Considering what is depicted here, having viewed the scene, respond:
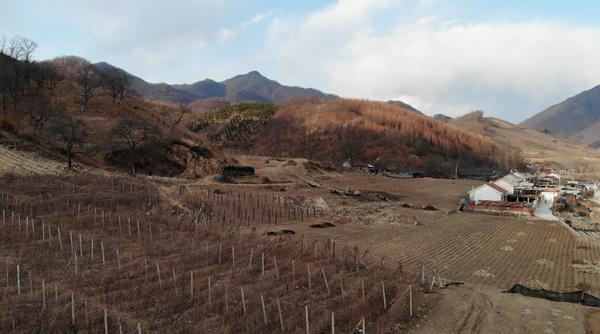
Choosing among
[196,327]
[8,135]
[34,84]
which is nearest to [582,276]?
[196,327]

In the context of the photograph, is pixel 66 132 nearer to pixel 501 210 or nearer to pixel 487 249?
pixel 487 249

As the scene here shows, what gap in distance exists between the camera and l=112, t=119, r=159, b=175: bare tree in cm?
4962

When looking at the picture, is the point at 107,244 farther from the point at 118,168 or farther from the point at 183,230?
the point at 118,168

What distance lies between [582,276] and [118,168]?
42.9 metres

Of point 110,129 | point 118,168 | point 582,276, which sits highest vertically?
point 110,129

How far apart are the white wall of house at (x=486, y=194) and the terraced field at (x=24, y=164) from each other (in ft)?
157

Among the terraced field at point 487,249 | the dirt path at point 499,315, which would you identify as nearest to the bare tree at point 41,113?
the terraced field at point 487,249

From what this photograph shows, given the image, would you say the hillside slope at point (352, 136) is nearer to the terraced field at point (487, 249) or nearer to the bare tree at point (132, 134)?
the bare tree at point (132, 134)

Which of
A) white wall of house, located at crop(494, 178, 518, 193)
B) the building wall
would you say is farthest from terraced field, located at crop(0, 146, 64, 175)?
white wall of house, located at crop(494, 178, 518, 193)

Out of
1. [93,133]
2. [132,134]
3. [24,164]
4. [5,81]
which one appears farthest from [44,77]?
[24,164]

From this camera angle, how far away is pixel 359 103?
513ft

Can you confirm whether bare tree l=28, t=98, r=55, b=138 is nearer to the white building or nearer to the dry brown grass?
the white building

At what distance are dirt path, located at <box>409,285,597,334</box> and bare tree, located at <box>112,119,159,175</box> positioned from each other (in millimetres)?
39708

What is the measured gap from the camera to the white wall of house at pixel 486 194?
56.2 metres
